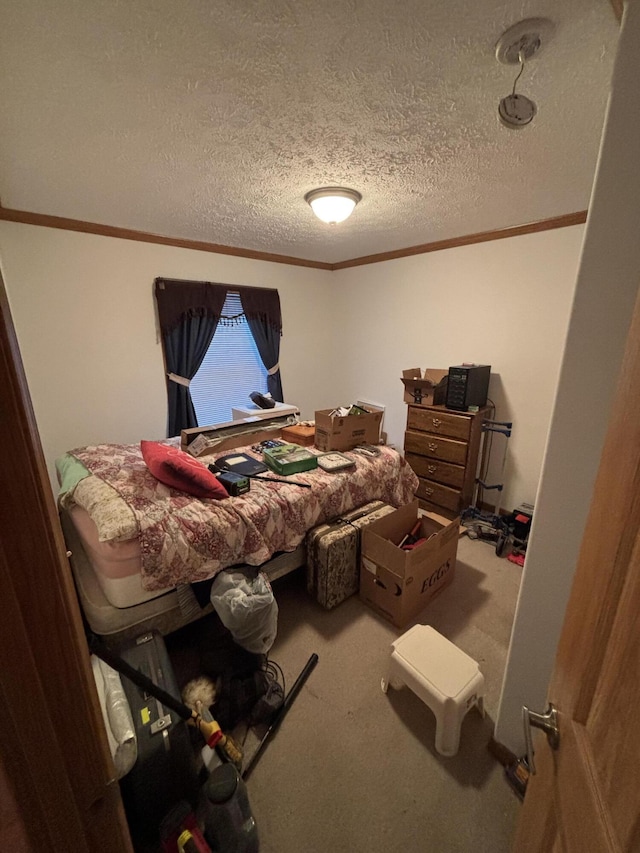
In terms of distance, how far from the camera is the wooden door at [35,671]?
15.8 inches

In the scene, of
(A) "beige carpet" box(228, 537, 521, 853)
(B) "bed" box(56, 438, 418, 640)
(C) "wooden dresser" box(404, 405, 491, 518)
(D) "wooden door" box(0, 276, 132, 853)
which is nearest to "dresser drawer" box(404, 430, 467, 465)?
(C) "wooden dresser" box(404, 405, 491, 518)

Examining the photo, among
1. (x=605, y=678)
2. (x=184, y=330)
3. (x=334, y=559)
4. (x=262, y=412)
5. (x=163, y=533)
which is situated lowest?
→ (x=334, y=559)

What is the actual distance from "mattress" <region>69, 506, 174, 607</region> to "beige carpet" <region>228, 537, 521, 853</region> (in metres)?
0.77

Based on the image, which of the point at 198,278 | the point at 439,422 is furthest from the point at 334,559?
the point at 198,278

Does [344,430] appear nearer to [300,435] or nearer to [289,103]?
[300,435]

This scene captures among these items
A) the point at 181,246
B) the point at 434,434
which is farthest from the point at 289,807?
the point at 181,246

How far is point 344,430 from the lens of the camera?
266cm

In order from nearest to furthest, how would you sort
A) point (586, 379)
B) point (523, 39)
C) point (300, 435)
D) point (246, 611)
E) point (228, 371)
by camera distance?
point (586, 379), point (523, 39), point (246, 611), point (300, 435), point (228, 371)

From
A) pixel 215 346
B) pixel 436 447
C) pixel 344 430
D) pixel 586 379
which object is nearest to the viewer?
pixel 586 379

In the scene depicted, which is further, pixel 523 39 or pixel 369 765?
pixel 369 765

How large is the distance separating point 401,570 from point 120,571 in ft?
4.54

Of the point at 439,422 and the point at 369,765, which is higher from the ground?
the point at 439,422

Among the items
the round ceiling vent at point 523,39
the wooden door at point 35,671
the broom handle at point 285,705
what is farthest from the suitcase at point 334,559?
the round ceiling vent at point 523,39

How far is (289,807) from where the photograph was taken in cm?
123
